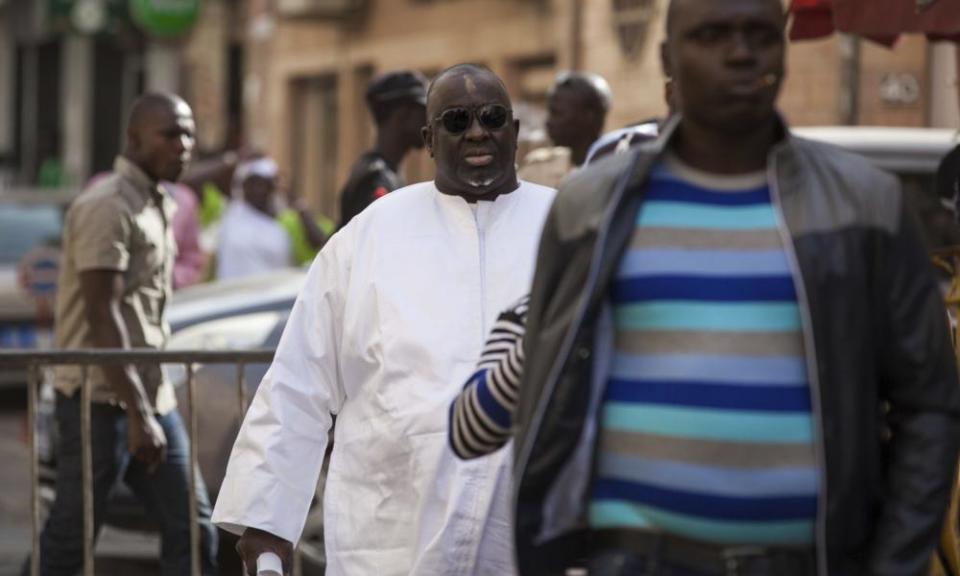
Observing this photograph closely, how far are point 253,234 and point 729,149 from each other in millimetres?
9830

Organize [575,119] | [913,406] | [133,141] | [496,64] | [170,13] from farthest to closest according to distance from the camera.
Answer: [170,13] → [496,64] → [575,119] → [133,141] → [913,406]

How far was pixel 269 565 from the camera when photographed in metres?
4.55

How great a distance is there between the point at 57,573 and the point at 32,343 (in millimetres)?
8365

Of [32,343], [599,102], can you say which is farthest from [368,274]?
[32,343]

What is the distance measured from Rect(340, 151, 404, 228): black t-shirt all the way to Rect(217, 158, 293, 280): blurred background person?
5436 millimetres

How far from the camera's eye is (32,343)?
15227 millimetres

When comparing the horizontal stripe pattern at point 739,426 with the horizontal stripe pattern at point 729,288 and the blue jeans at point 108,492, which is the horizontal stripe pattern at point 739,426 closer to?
the horizontal stripe pattern at point 729,288

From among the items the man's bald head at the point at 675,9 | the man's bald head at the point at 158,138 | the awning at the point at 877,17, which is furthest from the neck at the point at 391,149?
the man's bald head at the point at 675,9

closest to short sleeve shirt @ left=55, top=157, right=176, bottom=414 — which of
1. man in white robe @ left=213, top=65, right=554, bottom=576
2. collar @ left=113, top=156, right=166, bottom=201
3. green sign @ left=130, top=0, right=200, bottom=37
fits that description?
collar @ left=113, top=156, right=166, bottom=201

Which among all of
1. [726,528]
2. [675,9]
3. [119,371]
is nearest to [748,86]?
[675,9]

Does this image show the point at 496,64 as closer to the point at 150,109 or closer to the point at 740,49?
the point at 150,109

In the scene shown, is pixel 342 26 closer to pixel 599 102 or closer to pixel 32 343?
pixel 32 343

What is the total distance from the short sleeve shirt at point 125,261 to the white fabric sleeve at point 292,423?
2372mm

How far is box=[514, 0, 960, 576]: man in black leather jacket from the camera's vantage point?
10.8 ft
